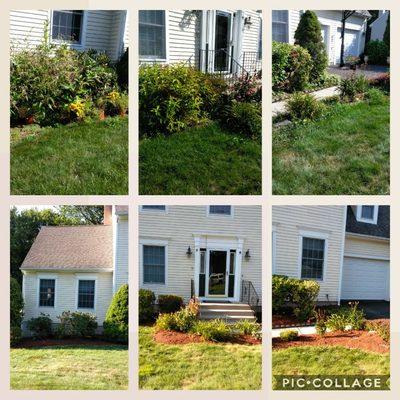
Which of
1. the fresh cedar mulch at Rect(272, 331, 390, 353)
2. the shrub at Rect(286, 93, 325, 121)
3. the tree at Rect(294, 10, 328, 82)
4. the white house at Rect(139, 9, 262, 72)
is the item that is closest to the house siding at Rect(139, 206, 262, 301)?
the fresh cedar mulch at Rect(272, 331, 390, 353)

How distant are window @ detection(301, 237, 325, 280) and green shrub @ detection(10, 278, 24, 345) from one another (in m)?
3.10

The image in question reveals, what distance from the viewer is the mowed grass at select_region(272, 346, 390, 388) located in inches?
235

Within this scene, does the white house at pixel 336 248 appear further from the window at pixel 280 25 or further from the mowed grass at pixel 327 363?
the window at pixel 280 25

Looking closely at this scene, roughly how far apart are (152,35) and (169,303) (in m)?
3.21

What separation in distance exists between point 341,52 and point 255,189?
2.20 metres

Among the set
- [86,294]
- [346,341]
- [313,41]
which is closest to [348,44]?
[313,41]

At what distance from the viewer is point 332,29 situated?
664cm

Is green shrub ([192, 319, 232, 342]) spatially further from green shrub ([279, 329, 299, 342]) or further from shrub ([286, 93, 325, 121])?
shrub ([286, 93, 325, 121])

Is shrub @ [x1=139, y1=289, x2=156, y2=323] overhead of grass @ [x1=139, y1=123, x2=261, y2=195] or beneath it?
beneath

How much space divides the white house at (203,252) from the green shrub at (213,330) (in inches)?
8.1

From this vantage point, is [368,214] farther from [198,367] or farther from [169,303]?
[198,367]

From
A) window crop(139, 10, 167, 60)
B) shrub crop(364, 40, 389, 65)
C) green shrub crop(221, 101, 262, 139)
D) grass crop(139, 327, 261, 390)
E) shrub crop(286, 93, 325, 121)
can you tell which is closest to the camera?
grass crop(139, 327, 261, 390)

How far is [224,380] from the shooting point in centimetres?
596

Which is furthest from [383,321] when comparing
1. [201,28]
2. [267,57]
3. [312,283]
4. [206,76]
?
[201,28]
